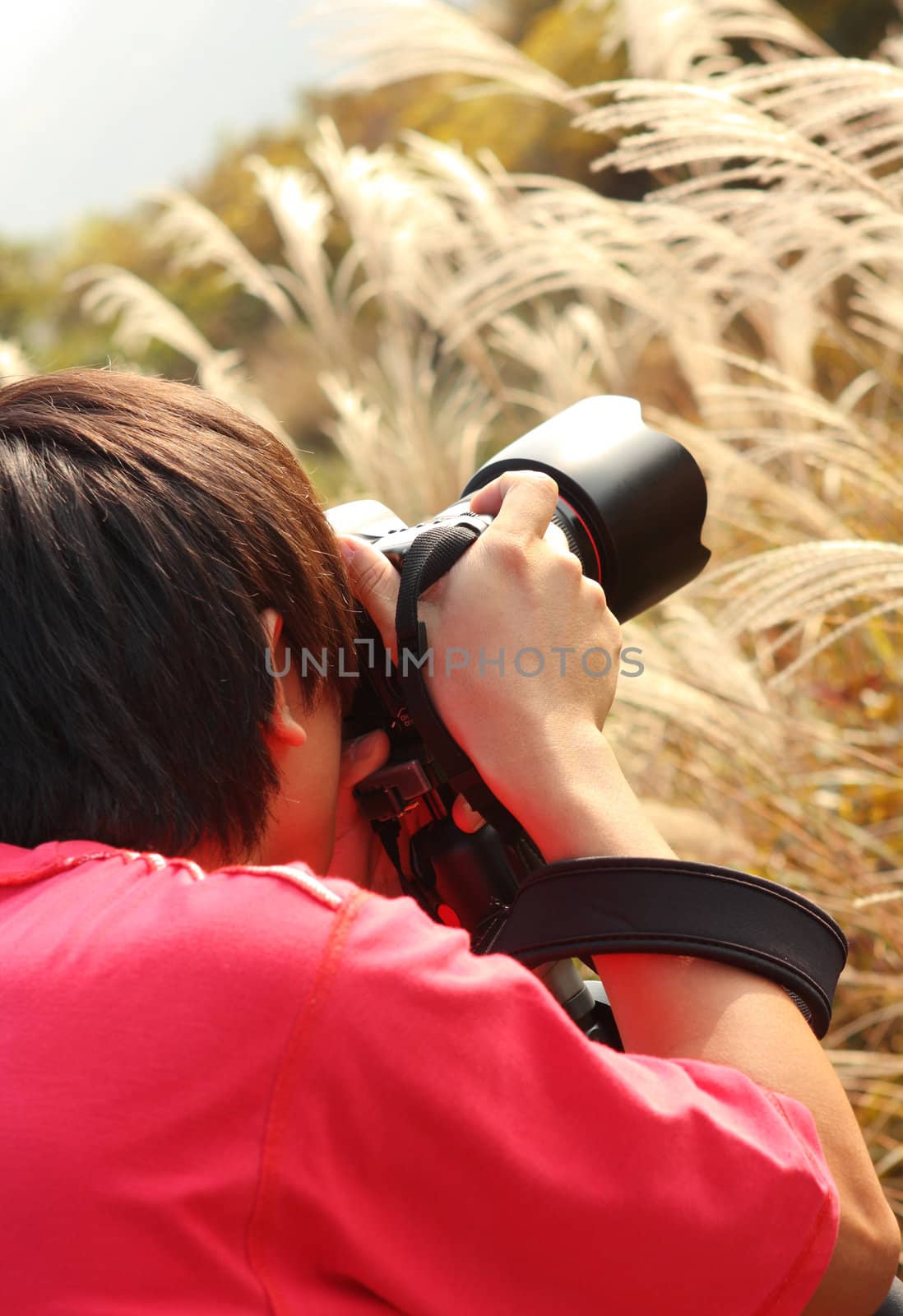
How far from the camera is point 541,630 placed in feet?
2.57

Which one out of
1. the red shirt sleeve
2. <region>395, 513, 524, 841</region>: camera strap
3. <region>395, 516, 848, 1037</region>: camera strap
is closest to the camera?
<region>395, 513, 524, 841</region>: camera strap

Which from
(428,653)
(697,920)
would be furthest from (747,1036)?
(428,653)

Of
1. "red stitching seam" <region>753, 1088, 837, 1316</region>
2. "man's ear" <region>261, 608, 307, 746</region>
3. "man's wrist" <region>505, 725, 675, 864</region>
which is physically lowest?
"red stitching seam" <region>753, 1088, 837, 1316</region>

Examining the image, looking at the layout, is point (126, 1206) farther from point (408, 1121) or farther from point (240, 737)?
point (240, 737)

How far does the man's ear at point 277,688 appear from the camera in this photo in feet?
2.39

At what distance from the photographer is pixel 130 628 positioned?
0.68 meters

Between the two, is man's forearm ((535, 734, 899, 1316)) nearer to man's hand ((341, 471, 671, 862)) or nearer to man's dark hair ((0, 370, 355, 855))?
man's hand ((341, 471, 671, 862))

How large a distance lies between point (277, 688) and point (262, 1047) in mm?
257

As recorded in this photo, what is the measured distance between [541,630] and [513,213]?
1.80 meters

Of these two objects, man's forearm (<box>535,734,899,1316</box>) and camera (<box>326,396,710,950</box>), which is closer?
man's forearm (<box>535,734,899,1316</box>)

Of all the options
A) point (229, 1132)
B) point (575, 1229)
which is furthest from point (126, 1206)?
point (575, 1229)

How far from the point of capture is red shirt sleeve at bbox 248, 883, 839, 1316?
53 cm

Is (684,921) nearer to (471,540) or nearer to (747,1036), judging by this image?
(747,1036)

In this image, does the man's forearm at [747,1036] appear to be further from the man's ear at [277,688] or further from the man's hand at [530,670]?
the man's ear at [277,688]
